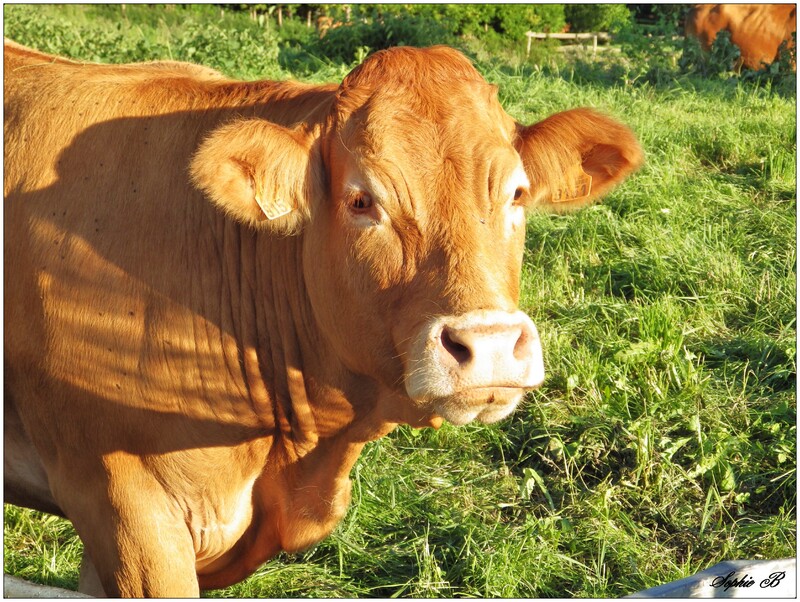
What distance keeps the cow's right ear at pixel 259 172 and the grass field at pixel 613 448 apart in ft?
6.74

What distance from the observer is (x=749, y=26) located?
46.5 ft

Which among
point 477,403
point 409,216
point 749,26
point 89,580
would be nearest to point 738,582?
point 477,403

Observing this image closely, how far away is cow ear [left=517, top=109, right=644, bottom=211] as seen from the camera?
3.71 meters

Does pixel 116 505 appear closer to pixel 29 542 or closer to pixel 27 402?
pixel 27 402

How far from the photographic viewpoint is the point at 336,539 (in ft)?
15.4

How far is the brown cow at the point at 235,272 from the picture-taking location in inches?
125

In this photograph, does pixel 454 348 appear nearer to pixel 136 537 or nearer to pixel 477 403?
pixel 477 403

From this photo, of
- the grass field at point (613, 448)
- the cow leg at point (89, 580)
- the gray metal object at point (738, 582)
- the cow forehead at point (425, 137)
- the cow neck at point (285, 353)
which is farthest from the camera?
the grass field at point (613, 448)

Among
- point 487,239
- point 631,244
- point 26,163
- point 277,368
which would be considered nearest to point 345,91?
point 487,239

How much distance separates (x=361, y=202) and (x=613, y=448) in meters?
2.47

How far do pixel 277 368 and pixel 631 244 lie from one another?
3.82 m

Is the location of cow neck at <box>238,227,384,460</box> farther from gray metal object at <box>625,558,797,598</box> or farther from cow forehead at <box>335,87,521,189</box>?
gray metal object at <box>625,558,797,598</box>

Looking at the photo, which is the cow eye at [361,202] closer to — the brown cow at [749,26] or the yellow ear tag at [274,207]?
the yellow ear tag at [274,207]

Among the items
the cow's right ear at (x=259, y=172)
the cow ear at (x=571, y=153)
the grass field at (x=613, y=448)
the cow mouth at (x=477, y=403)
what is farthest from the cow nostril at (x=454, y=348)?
the grass field at (x=613, y=448)
